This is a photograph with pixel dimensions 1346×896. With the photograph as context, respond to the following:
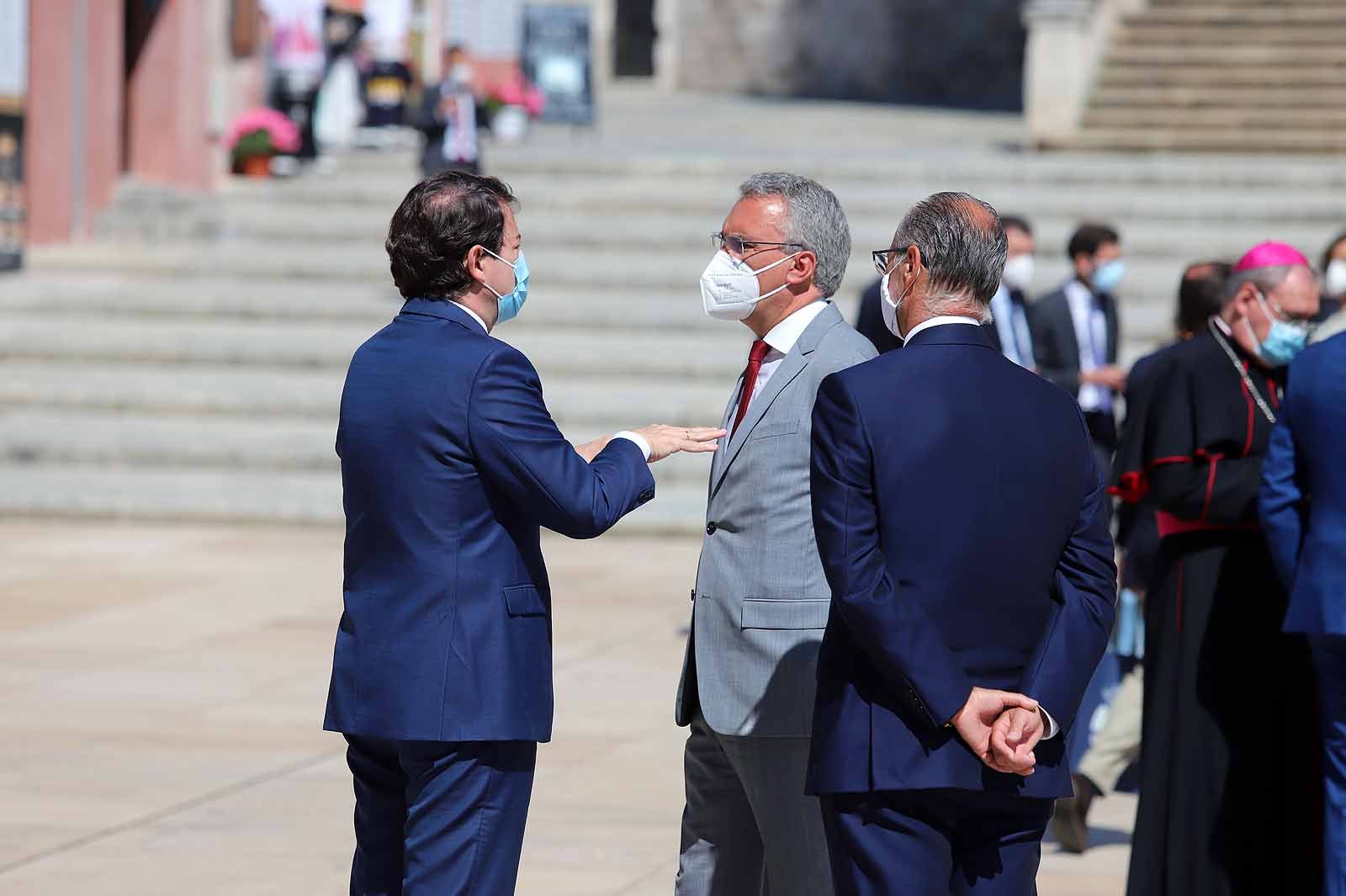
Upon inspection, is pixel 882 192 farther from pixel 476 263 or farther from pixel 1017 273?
pixel 476 263

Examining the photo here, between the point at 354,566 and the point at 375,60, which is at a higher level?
the point at 375,60

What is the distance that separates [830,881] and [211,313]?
41.7 ft

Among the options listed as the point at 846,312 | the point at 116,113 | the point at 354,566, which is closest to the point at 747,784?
the point at 354,566

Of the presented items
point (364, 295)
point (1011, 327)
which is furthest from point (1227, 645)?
point (364, 295)

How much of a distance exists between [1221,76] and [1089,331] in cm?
1076

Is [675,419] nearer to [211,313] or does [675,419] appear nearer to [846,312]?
[846,312]

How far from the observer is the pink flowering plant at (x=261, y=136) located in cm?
1939

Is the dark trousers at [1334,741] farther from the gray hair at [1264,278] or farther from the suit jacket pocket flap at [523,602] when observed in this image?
the suit jacket pocket flap at [523,602]

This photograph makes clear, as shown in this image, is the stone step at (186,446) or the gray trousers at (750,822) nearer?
the gray trousers at (750,822)

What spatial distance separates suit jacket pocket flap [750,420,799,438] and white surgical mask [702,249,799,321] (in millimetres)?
243

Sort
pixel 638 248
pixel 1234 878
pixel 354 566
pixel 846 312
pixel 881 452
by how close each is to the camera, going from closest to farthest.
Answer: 1. pixel 881 452
2. pixel 354 566
3. pixel 1234 878
4. pixel 846 312
5. pixel 638 248

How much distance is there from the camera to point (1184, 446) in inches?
215

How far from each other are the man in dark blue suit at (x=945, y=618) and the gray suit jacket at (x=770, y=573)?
465 millimetres

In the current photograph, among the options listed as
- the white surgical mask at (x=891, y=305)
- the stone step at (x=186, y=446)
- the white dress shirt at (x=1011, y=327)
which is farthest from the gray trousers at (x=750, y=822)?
the stone step at (x=186, y=446)
